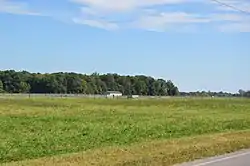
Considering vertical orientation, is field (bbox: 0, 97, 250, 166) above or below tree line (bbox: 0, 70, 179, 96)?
below

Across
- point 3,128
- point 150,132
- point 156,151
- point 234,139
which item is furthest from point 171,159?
A: point 3,128

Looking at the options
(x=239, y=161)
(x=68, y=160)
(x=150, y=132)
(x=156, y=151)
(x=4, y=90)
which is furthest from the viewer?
(x=4, y=90)

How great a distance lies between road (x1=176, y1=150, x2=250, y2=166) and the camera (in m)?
17.2

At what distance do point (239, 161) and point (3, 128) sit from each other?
17.0 meters

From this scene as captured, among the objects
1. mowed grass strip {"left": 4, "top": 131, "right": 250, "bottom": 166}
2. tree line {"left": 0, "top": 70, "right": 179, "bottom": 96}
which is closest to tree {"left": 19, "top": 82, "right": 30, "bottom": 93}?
tree line {"left": 0, "top": 70, "right": 179, "bottom": 96}

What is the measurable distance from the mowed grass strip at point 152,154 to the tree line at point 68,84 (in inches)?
5333

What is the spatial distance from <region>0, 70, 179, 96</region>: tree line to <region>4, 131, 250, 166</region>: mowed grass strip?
444ft

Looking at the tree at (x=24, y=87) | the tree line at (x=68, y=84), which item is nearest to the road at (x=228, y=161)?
the tree line at (x=68, y=84)

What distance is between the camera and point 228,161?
59.3ft

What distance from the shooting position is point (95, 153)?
18.6 meters

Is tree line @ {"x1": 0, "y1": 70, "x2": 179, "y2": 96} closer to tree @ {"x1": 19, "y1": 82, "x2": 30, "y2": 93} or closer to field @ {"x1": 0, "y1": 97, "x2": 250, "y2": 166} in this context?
tree @ {"x1": 19, "y1": 82, "x2": 30, "y2": 93}

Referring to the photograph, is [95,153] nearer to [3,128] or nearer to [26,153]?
[26,153]

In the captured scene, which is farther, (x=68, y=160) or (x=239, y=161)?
(x=239, y=161)

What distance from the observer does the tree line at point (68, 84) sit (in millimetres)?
165012
